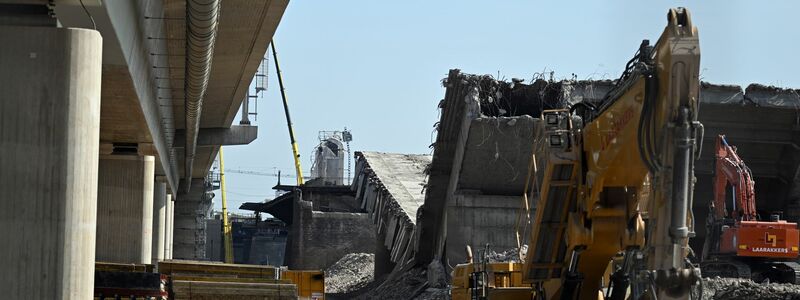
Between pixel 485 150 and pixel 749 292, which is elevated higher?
pixel 485 150

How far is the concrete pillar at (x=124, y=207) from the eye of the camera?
33219mm

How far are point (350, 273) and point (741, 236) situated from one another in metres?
31.5

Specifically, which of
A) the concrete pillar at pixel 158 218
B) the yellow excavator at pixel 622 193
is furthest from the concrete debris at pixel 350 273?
the yellow excavator at pixel 622 193

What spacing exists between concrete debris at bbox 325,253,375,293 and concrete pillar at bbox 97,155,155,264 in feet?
68.0

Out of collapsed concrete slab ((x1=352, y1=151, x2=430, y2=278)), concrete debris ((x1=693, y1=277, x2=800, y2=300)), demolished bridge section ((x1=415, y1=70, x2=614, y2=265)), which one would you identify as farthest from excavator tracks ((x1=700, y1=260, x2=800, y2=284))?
collapsed concrete slab ((x1=352, y1=151, x2=430, y2=278))

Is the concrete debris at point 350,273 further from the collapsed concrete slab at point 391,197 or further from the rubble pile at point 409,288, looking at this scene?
the rubble pile at point 409,288

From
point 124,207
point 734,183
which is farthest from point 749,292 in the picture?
point 124,207

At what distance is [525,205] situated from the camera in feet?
A: 61.8

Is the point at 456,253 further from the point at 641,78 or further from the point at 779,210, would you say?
the point at 641,78

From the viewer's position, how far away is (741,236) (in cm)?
3506

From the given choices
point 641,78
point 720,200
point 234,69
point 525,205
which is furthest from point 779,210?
point 641,78

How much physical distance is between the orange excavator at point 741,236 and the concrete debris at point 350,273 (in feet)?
66.6

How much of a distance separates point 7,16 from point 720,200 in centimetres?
2503

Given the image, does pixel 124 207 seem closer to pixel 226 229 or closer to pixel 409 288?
pixel 409 288
